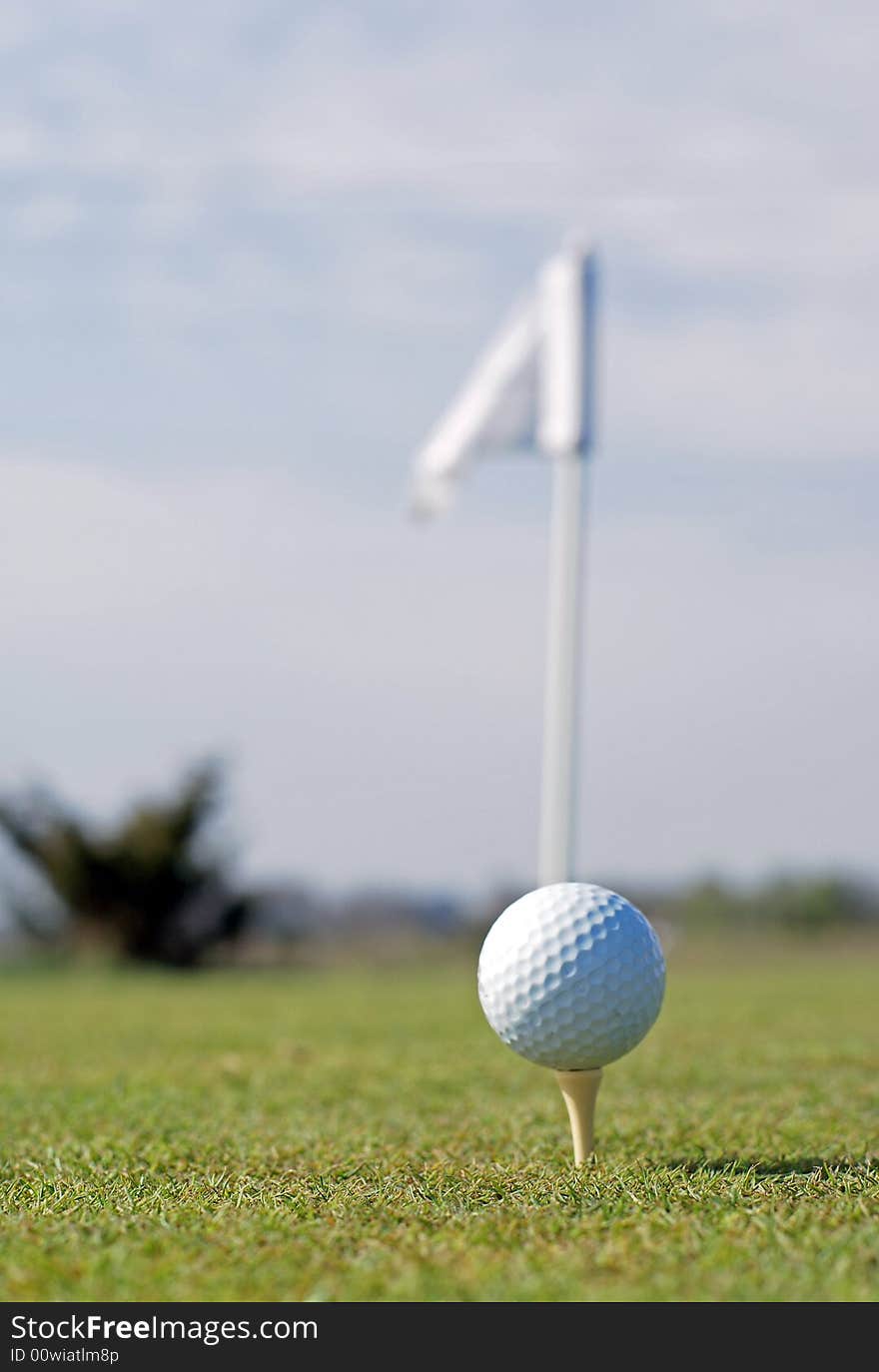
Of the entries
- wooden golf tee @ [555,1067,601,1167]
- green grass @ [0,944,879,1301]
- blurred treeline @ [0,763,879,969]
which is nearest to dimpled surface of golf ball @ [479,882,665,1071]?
wooden golf tee @ [555,1067,601,1167]

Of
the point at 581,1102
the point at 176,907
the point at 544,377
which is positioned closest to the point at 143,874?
the point at 176,907

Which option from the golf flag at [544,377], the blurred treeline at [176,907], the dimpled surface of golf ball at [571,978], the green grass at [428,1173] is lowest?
the blurred treeline at [176,907]

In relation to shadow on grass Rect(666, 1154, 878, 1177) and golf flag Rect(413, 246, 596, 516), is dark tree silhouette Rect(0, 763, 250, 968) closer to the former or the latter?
golf flag Rect(413, 246, 596, 516)

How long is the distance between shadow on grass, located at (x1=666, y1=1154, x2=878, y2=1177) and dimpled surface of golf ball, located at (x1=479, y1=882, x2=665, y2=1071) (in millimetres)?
360

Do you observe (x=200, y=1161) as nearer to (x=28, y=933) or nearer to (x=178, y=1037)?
(x=178, y=1037)

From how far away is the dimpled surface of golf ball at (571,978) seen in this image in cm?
400

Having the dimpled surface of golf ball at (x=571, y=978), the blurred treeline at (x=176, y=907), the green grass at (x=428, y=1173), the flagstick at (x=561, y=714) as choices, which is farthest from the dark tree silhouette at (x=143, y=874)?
the dimpled surface of golf ball at (x=571, y=978)

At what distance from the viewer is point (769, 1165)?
3.99m

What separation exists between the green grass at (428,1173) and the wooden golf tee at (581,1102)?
8 cm

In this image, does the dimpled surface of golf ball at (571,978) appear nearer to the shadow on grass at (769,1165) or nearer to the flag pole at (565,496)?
the shadow on grass at (769,1165)

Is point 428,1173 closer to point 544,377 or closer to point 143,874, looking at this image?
point 544,377

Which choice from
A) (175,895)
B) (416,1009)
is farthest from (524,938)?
(175,895)

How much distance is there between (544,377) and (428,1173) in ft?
15.9
